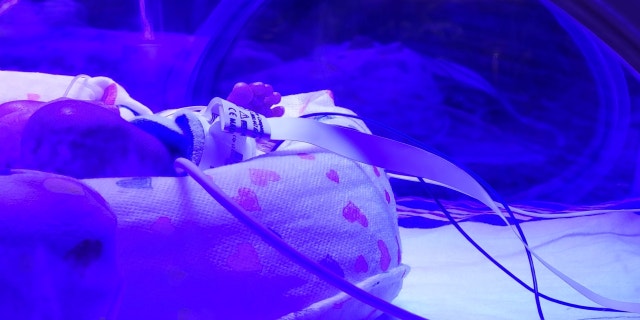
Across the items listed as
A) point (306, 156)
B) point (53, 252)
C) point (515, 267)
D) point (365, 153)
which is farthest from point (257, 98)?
point (53, 252)

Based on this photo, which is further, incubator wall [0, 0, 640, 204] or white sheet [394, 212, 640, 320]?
incubator wall [0, 0, 640, 204]

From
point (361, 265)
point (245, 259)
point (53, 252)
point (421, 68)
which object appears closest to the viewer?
point (53, 252)

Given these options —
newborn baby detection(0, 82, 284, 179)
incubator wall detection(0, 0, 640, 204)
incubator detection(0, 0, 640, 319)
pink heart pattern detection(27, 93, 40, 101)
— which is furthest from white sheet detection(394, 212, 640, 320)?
pink heart pattern detection(27, 93, 40, 101)

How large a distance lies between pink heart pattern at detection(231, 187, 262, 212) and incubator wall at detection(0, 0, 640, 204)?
55 cm

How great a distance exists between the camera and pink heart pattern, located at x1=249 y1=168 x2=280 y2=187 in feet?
2.18

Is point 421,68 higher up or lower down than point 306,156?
higher up

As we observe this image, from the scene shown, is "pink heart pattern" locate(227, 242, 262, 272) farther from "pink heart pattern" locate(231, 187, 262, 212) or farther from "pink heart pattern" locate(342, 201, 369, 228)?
"pink heart pattern" locate(342, 201, 369, 228)

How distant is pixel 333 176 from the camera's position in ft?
2.47

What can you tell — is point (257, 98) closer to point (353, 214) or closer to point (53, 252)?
point (353, 214)

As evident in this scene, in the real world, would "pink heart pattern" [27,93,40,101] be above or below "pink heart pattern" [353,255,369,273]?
above

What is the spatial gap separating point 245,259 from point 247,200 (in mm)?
66

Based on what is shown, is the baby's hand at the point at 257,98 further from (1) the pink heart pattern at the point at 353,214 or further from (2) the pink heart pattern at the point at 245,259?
(2) the pink heart pattern at the point at 245,259

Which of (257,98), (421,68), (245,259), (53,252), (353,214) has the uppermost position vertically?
(421,68)

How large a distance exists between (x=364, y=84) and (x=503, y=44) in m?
0.27
